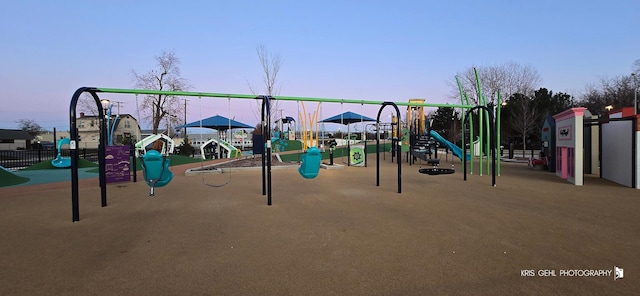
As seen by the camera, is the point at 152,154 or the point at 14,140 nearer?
the point at 152,154

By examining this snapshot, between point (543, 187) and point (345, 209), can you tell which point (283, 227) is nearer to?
point (345, 209)

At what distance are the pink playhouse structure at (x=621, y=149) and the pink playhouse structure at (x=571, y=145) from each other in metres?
0.98

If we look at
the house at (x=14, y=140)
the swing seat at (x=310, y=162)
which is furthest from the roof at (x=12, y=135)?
the swing seat at (x=310, y=162)

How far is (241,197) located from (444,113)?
134 feet

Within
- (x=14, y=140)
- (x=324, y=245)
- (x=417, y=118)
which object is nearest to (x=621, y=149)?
(x=324, y=245)

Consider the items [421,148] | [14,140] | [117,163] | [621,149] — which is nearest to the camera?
[621,149]

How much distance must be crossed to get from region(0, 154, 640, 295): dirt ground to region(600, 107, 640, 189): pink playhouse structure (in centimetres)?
171

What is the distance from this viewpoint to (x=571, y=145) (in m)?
9.84

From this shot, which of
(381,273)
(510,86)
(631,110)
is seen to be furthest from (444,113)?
(381,273)

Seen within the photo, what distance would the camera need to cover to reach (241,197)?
7.75 meters

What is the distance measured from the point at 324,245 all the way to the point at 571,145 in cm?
964

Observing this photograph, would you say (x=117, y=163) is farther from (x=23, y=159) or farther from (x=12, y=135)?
(x=12, y=135)

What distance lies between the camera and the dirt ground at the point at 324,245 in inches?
122

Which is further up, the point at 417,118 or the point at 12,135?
the point at 12,135
